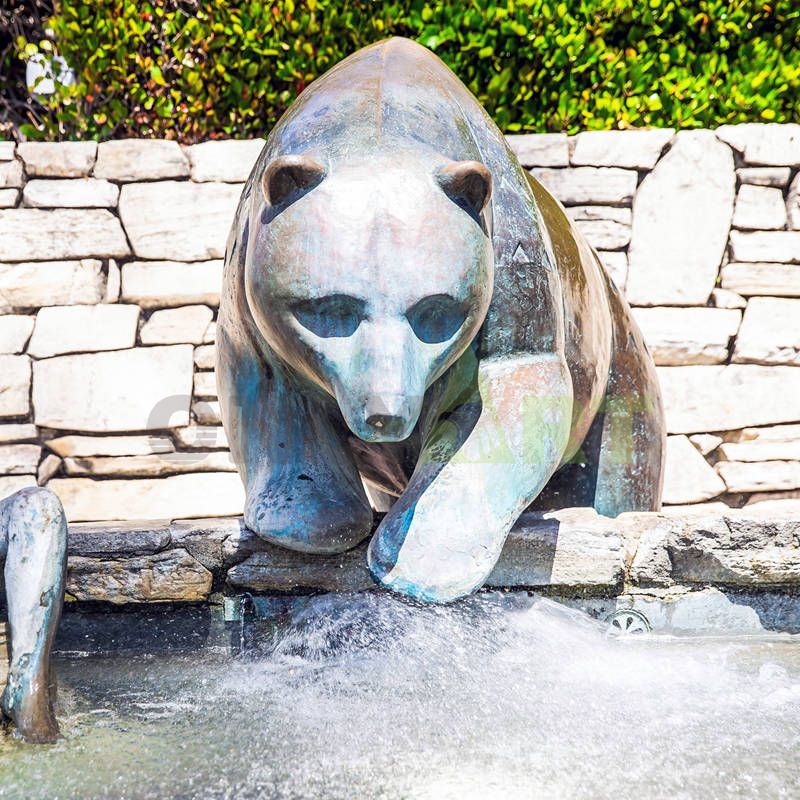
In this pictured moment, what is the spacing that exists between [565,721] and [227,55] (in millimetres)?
3932

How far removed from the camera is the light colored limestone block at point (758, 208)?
207 inches

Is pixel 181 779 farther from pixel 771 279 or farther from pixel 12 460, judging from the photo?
pixel 771 279

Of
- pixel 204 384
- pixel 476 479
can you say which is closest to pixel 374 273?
pixel 476 479

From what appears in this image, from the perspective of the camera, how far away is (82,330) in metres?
5.19

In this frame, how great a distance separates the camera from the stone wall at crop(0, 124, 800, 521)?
5.13 m

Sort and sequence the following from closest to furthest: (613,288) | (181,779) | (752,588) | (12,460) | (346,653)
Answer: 1. (181,779)
2. (346,653)
3. (752,588)
4. (613,288)
5. (12,460)

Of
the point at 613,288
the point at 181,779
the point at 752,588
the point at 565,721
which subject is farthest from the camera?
the point at 613,288

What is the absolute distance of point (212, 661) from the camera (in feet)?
7.50

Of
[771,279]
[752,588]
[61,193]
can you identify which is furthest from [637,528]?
[61,193]

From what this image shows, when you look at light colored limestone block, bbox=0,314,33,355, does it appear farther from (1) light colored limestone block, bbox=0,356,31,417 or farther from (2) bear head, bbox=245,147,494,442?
(2) bear head, bbox=245,147,494,442

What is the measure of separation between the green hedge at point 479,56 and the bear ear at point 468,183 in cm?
307

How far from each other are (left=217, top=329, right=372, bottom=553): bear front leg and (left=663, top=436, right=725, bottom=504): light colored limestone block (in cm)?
295

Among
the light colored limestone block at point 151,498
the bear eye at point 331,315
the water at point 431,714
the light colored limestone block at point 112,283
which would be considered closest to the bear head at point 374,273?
the bear eye at point 331,315

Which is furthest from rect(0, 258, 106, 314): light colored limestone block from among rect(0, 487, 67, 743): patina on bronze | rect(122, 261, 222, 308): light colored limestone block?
rect(0, 487, 67, 743): patina on bronze
